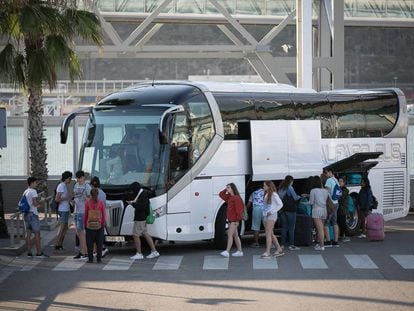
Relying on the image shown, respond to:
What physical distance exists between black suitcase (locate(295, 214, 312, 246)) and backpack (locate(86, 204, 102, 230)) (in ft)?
16.6

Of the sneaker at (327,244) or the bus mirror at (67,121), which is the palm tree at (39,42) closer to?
the bus mirror at (67,121)

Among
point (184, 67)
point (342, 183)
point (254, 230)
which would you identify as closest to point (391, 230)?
point (342, 183)

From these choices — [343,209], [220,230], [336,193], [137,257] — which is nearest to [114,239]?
[137,257]

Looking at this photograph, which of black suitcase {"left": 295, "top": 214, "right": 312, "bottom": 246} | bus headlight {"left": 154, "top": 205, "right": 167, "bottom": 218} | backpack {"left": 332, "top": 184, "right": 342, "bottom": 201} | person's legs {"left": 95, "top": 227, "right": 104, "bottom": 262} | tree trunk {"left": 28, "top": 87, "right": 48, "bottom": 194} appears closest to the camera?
person's legs {"left": 95, "top": 227, "right": 104, "bottom": 262}

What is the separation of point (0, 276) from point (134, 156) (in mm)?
4347

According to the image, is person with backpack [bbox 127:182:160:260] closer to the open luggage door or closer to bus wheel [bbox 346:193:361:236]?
the open luggage door

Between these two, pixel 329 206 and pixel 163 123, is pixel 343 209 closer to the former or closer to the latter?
pixel 329 206

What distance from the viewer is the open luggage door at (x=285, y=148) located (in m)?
22.9

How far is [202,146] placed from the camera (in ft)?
70.9

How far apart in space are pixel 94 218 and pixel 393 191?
1057 centimetres

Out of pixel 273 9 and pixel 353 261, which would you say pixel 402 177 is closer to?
pixel 353 261

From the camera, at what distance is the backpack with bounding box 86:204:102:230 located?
19.3 metres

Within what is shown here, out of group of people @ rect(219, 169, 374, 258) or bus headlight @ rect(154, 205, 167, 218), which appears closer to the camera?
group of people @ rect(219, 169, 374, 258)

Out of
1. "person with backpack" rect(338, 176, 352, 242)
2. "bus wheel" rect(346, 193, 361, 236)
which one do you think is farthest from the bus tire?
"person with backpack" rect(338, 176, 352, 242)
